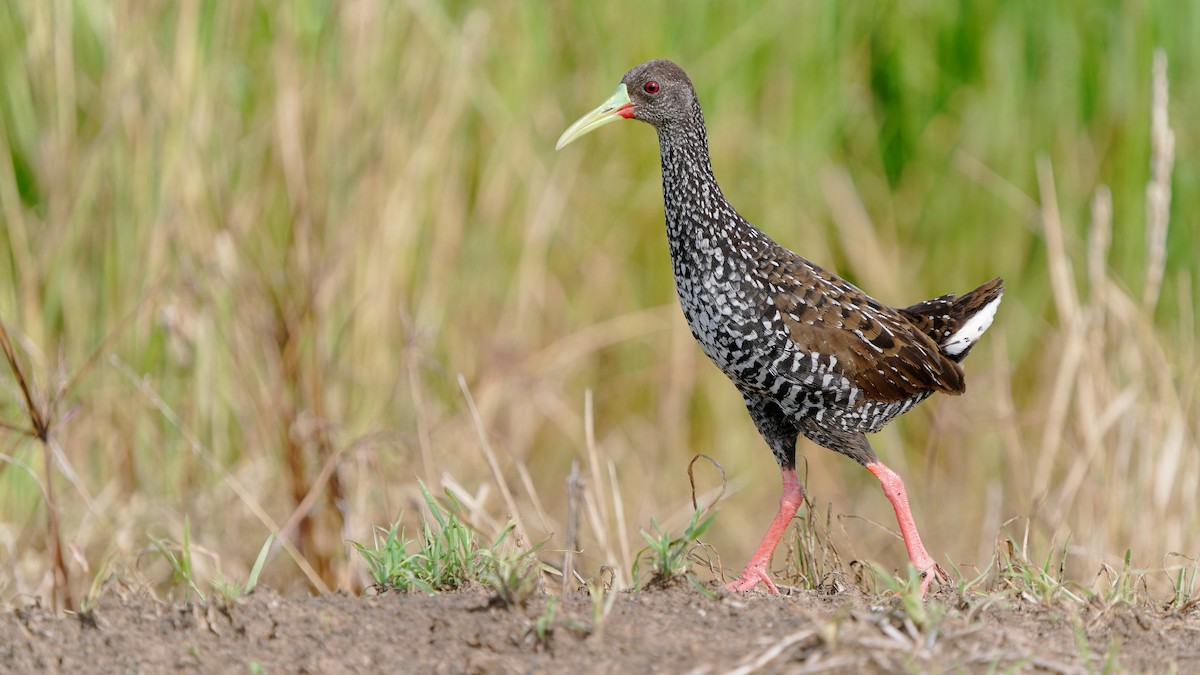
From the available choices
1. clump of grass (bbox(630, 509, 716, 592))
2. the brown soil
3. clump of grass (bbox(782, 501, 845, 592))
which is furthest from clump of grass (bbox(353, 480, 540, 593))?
clump of grass (bbox(782, 501, 845, 592))

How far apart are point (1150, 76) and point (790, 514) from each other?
3.88 meters

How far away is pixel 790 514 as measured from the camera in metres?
4.65

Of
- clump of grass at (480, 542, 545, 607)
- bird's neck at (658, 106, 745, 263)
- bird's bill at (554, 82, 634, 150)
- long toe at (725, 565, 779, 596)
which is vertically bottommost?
long toe at (725, 565, 779, 596)

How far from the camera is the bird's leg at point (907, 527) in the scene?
436cm

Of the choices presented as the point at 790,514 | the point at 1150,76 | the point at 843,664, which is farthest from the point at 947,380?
the point at 1150,76

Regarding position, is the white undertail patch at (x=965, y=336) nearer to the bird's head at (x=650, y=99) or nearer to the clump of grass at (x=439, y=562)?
the bird's head at (x=650, y=99)

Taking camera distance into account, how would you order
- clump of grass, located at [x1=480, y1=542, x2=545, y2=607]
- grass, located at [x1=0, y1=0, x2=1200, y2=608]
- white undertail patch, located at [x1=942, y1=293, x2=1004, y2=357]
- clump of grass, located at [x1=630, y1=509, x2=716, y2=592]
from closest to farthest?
clump of grass, located at [x1=480, y1=542, x2=545, y2=607] → clump of grass, located at [x1=630, y1=509, x2=716, y2=592] → white undertail patch, located at [x1=942, y1=293, x2=1004, y2=357] → grass, located at [x1=0, y1=0, x2=1200, y2=608]

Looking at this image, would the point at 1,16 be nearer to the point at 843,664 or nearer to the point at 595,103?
the point at 595,103

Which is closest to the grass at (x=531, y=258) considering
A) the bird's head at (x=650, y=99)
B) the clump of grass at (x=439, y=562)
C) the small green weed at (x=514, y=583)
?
the clump of grass at (x=439, y=562)

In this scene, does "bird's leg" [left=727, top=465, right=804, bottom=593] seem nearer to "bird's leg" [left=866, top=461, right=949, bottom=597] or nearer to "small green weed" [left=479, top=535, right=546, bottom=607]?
"bird's leg" [left=866, top=461, right=949, bottom=597]

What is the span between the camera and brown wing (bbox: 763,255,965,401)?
14.8 feet

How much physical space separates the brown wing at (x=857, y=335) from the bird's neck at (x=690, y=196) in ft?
0.73

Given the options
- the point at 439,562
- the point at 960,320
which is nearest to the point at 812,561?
the point at 439,562

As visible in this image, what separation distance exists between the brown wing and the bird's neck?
223mm
